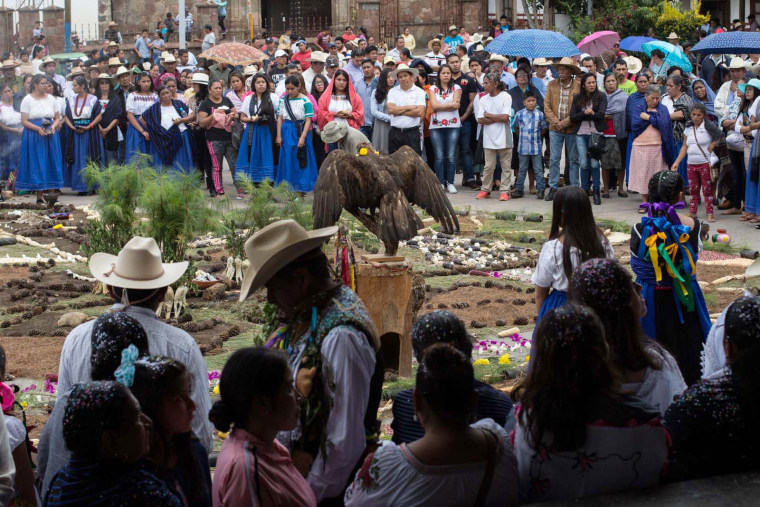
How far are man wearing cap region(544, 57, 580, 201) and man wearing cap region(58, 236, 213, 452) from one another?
1154cm

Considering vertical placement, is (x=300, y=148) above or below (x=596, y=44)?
below

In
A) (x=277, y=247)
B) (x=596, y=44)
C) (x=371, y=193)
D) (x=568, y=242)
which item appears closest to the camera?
(x=277, y=247)

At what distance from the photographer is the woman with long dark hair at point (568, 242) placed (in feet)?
19.6

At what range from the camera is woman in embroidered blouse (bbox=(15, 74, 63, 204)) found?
17.2 metres

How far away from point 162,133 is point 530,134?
5952 millimetres

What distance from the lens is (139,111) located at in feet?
56.6

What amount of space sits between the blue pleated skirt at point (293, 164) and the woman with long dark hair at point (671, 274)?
10764 millimetres

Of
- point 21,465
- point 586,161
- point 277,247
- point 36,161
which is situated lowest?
point 21,465

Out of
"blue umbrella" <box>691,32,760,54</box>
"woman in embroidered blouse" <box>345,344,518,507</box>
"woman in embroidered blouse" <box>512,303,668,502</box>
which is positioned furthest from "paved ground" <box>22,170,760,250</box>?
"woman in embroidered blouse" <box>345,344,518,507</box>

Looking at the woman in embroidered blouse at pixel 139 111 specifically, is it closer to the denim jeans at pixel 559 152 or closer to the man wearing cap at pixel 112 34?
the denim jeans at pixel 559 152

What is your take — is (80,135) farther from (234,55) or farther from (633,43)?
(633,43)

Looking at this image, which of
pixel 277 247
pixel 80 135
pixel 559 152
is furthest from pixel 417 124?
pixel 277 247

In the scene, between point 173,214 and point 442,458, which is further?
point 173,214

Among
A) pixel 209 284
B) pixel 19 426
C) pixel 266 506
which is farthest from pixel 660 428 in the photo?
pixel 209 284
